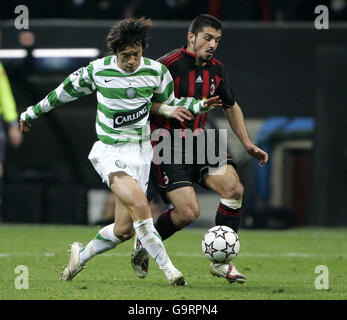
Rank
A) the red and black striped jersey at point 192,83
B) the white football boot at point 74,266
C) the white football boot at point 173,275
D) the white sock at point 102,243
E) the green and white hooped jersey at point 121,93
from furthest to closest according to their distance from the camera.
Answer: the red and black striped jersey at point 192,83 → the white football boot at point 74,266 → the white sock at point 102,243 → the green and white hooped jersey at point 121,93 → the white football boot at point 173,275

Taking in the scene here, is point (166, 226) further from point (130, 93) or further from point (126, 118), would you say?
point (130, 93)

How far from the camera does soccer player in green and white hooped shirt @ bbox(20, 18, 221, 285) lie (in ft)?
20.5

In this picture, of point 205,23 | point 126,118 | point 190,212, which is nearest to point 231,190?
point 190,212

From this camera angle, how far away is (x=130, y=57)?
21.0 feet

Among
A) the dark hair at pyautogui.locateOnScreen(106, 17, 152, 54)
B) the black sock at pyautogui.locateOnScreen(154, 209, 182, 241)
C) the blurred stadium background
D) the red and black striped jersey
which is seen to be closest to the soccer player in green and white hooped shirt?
the dark hair at pyautogui.locateOnScreen(106, 17, 152, 54)

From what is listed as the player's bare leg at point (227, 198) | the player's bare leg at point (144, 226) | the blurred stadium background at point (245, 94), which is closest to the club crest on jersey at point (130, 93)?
the player's bare leg at point (144, 226)

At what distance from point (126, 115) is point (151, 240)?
0.88 m

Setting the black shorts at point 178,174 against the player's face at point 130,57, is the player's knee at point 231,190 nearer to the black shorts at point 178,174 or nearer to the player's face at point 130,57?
the black shorts at point 178,174

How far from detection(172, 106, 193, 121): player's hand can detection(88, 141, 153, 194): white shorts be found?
283mm

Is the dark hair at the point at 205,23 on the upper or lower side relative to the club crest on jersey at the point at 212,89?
upper

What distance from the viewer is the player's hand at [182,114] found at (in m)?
6.49

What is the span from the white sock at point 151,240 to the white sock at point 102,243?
0.36 m

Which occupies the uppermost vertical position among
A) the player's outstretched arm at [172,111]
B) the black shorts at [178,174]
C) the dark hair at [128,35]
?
the dark hair at [128,35]
